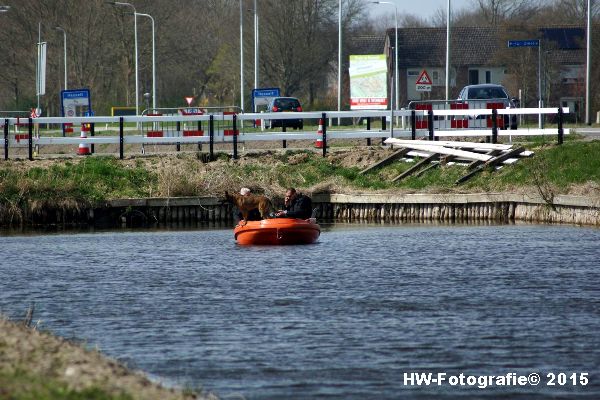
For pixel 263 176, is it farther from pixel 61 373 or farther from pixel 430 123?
pixel 61 373

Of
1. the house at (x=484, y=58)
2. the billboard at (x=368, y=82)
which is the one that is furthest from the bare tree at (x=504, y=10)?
the billboard at (x=368, y=82)

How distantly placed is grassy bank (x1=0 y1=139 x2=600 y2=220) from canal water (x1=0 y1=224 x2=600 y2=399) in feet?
12.9

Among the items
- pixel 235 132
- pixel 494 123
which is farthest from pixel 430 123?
pixel 235 132

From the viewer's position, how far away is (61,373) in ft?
35.5

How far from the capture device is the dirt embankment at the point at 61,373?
32.7 feet

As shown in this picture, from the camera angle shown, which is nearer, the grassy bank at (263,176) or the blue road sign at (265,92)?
the grassy bank at (263,176)

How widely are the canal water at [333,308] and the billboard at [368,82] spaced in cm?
2683

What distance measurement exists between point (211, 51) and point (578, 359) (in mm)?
85060

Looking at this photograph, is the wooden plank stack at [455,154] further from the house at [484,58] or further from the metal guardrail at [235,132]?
the house at [484,58]

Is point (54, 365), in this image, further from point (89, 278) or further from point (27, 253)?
point (27, 253)

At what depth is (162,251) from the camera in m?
24.9

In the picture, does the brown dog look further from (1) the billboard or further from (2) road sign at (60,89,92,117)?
(1) the billboard

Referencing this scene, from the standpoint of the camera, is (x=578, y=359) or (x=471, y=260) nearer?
(x=578, y=359)

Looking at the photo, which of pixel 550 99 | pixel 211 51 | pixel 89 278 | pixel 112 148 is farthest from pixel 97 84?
pixel 89 278
